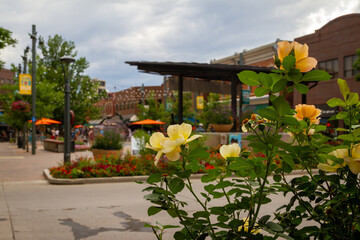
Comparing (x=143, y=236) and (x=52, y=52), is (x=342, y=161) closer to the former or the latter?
(x=143, y=236)

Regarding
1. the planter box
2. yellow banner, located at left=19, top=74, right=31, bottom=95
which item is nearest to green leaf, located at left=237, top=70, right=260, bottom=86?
the planter box

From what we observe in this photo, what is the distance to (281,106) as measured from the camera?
146cm

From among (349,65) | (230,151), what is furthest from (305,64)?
(349,65)

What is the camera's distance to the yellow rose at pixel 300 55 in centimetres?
147

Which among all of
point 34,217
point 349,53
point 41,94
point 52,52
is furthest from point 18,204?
point 52,52

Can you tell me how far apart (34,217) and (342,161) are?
Result: 21.8 feet

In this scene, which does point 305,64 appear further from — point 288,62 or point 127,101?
point 127,101

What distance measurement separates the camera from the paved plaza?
5.99m

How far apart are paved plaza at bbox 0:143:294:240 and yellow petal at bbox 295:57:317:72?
11.9 ft

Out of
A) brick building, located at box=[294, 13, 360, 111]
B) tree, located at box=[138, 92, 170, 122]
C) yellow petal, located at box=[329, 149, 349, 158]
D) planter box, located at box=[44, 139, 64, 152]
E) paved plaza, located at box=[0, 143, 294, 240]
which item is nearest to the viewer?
yellow petal, located at box=[329, 149, 349, 158]

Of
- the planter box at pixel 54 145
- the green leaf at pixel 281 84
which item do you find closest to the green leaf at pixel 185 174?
the green leaf at pixel 281 84

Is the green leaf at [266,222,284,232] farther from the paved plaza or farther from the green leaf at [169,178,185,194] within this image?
the paved plaza

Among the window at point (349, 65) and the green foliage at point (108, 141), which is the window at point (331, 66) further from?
the green foliage at point (108, 141)

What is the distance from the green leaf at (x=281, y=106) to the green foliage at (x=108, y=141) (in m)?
15.9
